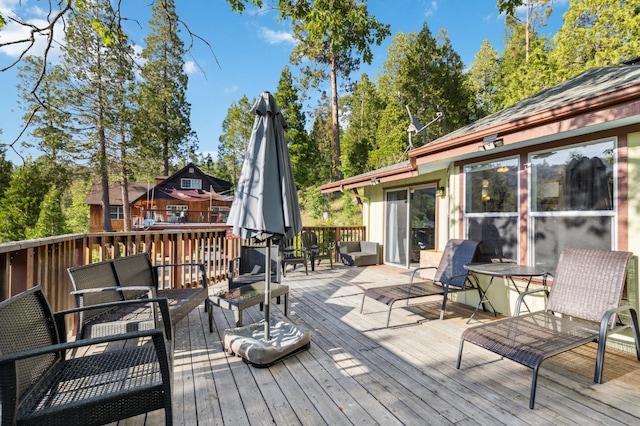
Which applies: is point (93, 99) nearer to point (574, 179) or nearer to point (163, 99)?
point (163, 99)

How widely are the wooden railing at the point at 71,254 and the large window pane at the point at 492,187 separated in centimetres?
419

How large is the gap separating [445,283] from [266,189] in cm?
267

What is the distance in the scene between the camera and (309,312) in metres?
4.08

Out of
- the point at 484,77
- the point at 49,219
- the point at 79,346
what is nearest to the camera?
the point at 79,346

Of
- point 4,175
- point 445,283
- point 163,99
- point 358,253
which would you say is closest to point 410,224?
point 358,253

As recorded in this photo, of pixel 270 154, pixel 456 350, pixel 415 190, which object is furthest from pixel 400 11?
pixel 456 350

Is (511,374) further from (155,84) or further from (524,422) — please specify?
(155,84)

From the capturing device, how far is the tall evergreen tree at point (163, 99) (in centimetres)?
1661

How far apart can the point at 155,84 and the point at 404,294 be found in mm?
21449

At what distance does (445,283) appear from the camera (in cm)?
397

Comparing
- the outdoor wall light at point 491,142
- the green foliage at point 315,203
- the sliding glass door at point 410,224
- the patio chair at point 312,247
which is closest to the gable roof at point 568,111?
the outdoor wall light at point 491,142

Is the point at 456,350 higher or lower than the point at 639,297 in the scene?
lower

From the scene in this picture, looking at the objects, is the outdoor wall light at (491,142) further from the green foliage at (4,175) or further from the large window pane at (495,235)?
the green foliage at (4,175)

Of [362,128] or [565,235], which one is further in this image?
[362,128]
